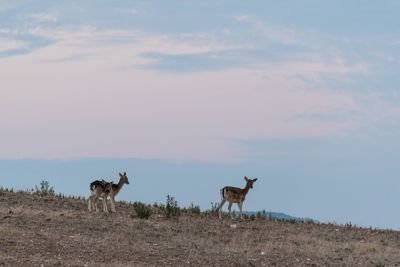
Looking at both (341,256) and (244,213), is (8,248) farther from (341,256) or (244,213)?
(244,213)

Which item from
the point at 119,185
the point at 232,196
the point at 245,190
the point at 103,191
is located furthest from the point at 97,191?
the point at 245,190

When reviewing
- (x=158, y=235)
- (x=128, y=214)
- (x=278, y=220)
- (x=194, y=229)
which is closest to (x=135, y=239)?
(x=158, y=235)

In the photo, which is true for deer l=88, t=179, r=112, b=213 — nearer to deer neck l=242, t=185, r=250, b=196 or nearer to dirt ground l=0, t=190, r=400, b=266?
dirt ground l=0, t=190, r=400, b=266

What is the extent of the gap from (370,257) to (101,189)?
9.77 m

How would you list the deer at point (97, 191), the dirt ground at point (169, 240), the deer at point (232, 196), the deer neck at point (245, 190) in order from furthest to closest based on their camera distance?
the deer neck at point (245, 190), the deer at point (232, 196), the deer at point (97, 191), the dirt ground at point (169, 240)

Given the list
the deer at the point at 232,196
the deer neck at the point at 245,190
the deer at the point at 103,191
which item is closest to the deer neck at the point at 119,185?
the deer at the point at 103,191

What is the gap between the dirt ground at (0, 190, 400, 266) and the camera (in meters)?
18.8

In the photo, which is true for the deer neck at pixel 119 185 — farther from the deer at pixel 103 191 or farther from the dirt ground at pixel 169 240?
the dirt ground at pixel 169 240

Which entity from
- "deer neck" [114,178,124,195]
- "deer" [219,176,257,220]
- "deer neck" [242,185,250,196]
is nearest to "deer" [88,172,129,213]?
"deer neck" [114,178,124,195]

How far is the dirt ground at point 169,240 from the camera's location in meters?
18.8

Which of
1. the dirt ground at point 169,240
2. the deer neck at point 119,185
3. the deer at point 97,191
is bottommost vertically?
the dirt ground at point 169,240

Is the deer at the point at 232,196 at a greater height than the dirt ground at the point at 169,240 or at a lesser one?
greater

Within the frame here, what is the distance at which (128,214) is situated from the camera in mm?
26938

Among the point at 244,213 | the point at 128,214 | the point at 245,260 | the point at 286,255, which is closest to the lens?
the point at 245,260
